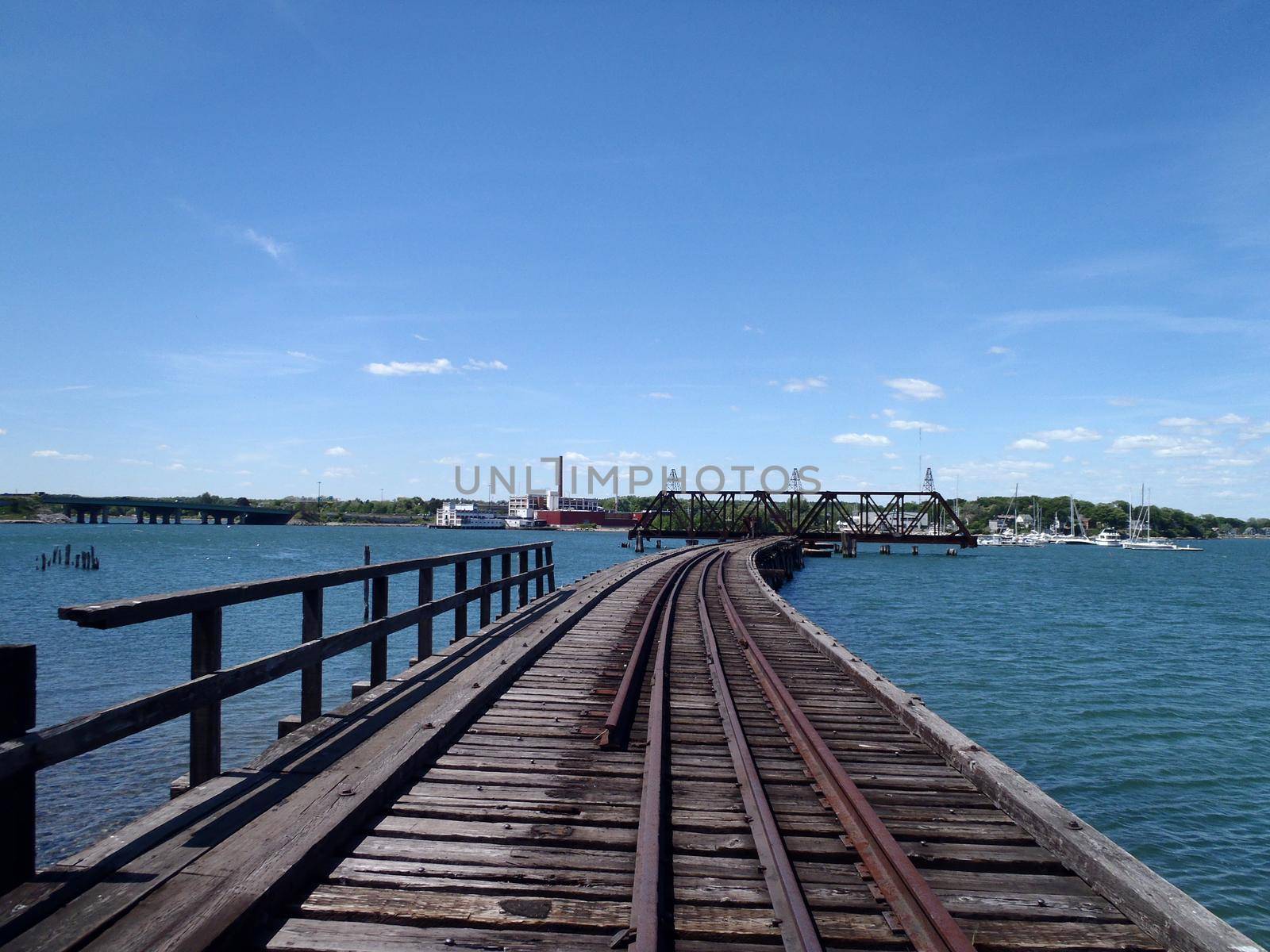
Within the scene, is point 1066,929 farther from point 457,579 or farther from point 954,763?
point 457,579

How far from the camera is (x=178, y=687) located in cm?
412

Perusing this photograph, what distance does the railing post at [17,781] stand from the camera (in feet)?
10.6

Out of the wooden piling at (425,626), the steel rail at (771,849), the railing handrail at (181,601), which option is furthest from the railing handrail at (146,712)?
the steel rail at (771,849)

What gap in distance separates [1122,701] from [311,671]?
17982mm

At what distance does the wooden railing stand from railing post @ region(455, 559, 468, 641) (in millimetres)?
2140

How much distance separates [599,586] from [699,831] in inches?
648

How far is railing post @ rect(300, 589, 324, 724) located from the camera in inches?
250

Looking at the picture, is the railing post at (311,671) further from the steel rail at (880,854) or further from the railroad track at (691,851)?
the steel rail at (880,854)

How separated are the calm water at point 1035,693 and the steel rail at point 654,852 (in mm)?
6215

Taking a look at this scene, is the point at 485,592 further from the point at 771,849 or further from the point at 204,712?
the point at 771,849

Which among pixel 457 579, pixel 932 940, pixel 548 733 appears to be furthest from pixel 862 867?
pixel 457 579

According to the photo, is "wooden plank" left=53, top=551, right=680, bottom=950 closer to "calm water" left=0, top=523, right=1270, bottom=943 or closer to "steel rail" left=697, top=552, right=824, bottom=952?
"steel rail" left=697, top=552, right=824, bottom=952

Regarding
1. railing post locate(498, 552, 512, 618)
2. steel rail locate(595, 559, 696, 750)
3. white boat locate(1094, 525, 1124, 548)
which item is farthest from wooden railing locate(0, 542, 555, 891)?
white boat locate(1094, 525, 1124, 548)

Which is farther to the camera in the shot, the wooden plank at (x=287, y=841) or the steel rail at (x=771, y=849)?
the steel rail at (x=771, y=849)
